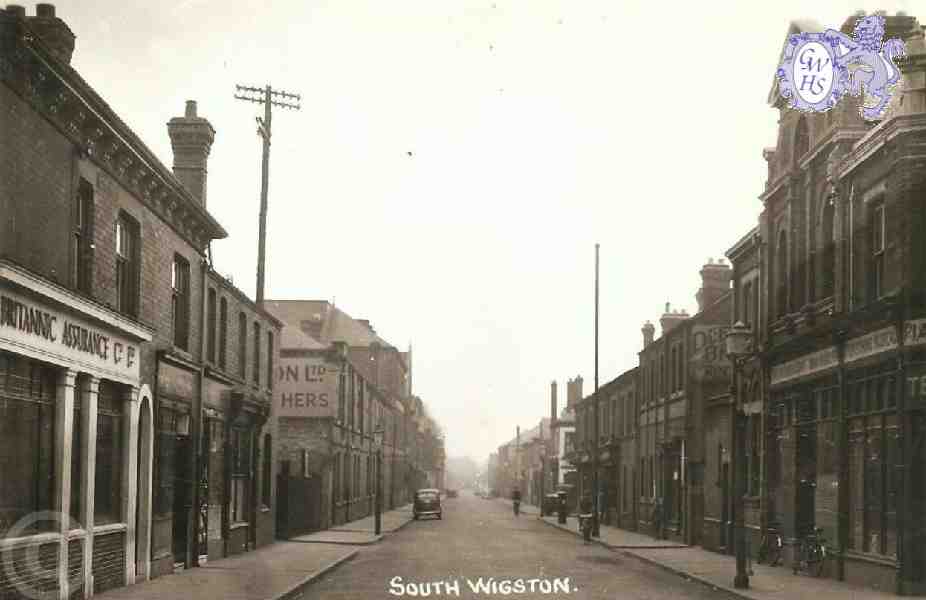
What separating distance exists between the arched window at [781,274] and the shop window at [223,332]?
13.0m

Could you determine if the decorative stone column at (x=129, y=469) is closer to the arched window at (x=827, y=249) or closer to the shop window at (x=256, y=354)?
the shop window at (x=256, y=354)

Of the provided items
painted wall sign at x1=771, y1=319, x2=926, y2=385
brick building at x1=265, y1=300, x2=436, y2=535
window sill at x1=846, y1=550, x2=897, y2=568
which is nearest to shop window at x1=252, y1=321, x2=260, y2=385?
brick building at x1=265, y1=300, x2=436, y2=535

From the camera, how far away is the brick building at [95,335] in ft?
51.2

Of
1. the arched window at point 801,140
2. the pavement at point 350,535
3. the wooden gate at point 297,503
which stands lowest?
the pavement at point 350,535

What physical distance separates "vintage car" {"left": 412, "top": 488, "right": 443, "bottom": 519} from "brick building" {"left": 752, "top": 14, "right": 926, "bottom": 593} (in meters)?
33.5

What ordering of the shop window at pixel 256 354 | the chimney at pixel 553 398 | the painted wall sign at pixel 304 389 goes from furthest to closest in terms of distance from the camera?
the chimney at pixel 553 398, the painted wall sign at pixel 304 389, the shop window at pixel 256 354

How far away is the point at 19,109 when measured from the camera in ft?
51.9

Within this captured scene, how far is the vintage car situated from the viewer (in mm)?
62750

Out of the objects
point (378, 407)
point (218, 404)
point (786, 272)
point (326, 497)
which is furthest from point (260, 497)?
point (378, 407)

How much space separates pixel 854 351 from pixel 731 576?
5.20 meters

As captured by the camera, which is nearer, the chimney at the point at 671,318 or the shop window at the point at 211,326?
the shop window at the point at 211,326

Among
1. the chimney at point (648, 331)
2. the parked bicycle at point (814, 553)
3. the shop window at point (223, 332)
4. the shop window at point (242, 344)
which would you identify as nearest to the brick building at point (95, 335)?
the shop window at point (223, 332)

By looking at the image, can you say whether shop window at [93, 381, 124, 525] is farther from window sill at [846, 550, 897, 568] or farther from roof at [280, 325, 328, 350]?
roof at [280, 325, 328, 350]

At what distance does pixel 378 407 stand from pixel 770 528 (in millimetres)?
41356
